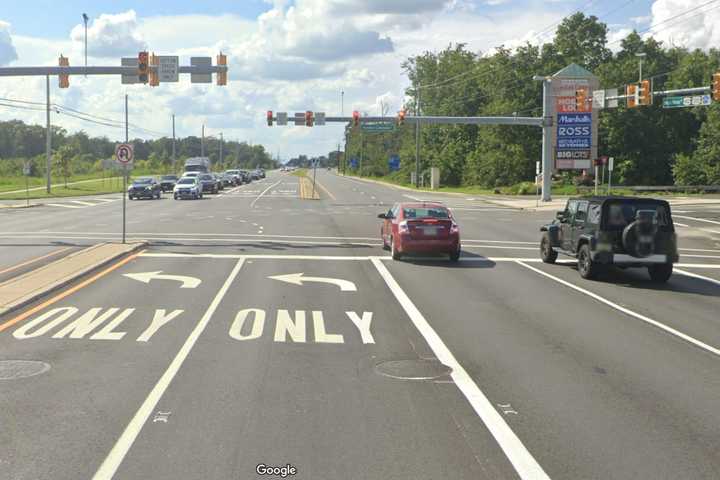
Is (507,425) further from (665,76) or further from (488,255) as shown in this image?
(665,76)

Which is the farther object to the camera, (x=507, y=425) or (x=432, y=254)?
(x=432, y=254)

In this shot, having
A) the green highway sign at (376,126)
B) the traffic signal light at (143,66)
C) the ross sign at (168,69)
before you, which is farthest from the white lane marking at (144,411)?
the green highway sign at (376,126)

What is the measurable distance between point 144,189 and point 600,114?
45408mm

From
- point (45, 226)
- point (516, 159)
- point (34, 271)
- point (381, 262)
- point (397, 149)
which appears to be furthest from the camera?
point (397, 149)

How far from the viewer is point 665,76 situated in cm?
8706

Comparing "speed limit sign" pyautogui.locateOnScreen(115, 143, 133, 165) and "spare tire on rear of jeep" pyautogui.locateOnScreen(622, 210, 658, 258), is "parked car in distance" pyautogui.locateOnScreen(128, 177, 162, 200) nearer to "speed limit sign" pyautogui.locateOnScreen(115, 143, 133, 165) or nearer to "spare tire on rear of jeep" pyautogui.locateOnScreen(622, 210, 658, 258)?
"speed limit sign" pyautogui.locateOnScreen(115, 143, 133, 165)

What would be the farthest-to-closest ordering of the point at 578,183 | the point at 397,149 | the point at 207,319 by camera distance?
the point at 397,149 < the point at 578,183 < the point at 207,319

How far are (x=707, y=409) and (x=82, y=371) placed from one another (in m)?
6.44

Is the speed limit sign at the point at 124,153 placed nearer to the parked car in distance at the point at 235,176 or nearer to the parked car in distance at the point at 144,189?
the parked car in distance at the point at 144,189

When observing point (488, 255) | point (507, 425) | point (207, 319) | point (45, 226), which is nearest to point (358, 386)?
point (507, 425)

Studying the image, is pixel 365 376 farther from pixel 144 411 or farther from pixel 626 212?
pixel 626 212

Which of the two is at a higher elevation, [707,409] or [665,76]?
[665,76]

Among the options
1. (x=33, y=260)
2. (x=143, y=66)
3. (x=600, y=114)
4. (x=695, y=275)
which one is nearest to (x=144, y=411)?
(x=33, y=260)

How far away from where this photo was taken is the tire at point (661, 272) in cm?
1689
